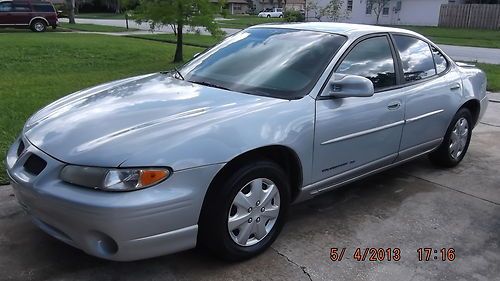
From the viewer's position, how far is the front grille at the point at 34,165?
9.15ft

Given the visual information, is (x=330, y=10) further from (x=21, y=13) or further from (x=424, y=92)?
(x=424, y=92)

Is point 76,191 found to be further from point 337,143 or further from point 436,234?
point 436,234

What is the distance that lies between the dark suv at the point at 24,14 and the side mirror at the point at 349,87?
26666mm

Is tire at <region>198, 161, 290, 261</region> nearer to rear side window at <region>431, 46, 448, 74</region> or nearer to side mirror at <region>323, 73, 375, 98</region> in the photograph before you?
side mirror at <region>323, 73, 375, 98</region>

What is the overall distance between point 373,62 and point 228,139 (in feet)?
5.58

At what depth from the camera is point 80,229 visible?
2.61 metres

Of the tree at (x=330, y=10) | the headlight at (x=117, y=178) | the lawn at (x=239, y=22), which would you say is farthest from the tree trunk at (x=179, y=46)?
the lawn at (x=239, y=22)

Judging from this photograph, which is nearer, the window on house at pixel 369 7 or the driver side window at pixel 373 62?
the driver side window at pixel 373 62

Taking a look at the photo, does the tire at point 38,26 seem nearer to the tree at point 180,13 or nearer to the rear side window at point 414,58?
the tree at point 180,13

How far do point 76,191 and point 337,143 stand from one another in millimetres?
1825

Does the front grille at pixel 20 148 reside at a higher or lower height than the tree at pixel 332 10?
lower

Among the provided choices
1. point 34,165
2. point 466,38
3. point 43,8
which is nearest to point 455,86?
point 34,165

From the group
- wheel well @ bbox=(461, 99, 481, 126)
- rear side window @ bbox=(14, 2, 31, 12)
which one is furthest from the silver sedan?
rear side window @ bbox=(14, 2, 31, 12)

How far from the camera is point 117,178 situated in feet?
8.45
